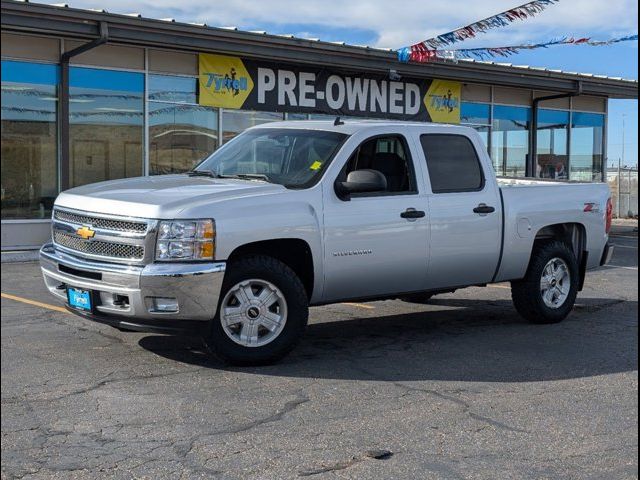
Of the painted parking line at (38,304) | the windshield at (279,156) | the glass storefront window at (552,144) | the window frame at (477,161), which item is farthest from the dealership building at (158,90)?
the window frame at (477,161)

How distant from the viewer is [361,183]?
6906 mm

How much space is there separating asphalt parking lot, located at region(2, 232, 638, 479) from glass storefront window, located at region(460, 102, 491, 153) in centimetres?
Result: 1514

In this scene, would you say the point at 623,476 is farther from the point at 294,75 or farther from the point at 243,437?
the point at 294,75

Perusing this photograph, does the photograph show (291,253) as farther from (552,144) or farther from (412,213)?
(552,144)

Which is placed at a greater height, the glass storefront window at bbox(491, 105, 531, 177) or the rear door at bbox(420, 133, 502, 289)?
the glass storefront window at bbox(491, 105, 531, 177)

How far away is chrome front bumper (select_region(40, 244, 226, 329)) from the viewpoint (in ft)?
19.5

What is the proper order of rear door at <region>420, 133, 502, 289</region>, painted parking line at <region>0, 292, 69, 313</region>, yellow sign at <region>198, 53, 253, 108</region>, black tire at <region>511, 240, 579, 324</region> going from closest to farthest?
rear door at <region>420, 133, 502, 289</region>
black tire at <region>511, 240, 579, 324</region>
painted parking line at <region>0, 292, 69, 313</region>
yellow sign at <region>198, 53, 253, 108</region>

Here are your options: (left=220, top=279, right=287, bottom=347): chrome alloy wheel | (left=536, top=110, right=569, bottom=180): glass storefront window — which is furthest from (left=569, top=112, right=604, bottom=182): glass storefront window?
(left=220, top=279, right=287, bottom=347): chrome alloy wheel

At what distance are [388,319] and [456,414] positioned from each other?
351 centimetres

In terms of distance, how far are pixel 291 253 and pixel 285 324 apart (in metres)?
0.66

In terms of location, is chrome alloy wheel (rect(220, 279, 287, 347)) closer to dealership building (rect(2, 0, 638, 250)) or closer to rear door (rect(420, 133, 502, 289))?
rear door (rect(420, 133, 502, 289))

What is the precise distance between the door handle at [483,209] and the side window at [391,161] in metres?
0.72

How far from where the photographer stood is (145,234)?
598 centimetres

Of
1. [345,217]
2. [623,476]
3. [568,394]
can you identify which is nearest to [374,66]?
[345,217]
